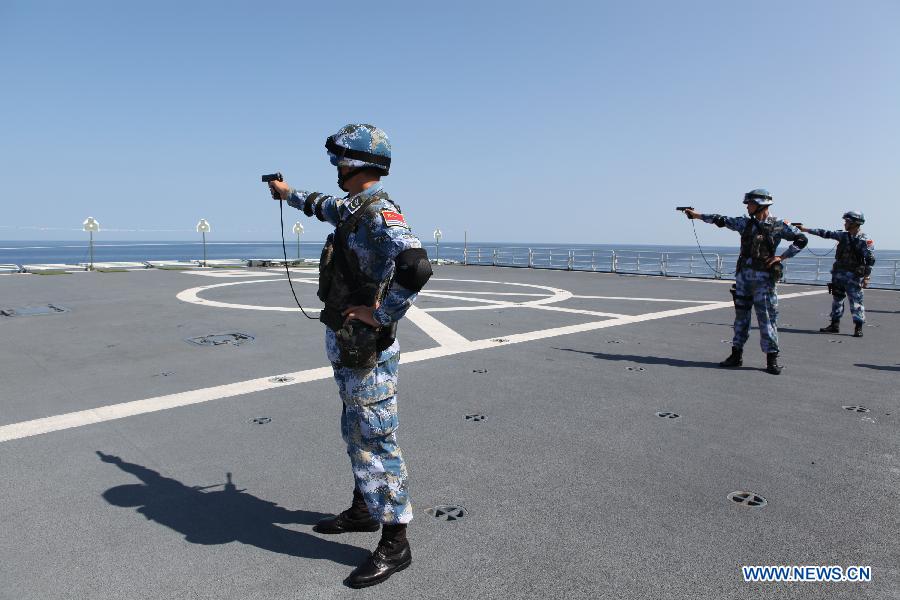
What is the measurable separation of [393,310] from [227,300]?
36.1 feet

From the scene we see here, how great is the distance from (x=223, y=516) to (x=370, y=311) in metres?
1.52

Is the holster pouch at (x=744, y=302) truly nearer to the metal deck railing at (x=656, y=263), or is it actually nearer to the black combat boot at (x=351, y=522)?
the metal deck railing at (x=656, y=263)

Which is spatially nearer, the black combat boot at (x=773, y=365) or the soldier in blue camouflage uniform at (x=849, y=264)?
the black combat boot at (x=773, y=365)

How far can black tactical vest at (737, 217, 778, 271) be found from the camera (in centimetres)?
649

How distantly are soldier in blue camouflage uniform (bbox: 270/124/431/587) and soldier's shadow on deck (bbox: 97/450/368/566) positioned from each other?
34 centimetres

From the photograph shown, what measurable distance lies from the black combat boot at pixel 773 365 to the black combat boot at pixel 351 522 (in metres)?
5.33

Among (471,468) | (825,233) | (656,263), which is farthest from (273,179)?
(656,263)

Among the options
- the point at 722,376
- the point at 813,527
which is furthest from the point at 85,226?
the point at 813,527

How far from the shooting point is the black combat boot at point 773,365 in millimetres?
6246

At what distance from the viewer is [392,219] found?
2525 millimetres

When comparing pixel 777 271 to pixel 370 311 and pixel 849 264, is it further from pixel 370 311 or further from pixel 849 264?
pixel 370 311

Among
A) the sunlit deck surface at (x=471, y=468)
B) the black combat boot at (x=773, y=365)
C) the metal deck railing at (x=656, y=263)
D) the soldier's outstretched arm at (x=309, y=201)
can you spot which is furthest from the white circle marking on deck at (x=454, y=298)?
the soldier's outstretched arm at (x=309, y=201)

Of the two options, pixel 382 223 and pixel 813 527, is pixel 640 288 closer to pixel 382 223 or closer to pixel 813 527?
pixel 813 527

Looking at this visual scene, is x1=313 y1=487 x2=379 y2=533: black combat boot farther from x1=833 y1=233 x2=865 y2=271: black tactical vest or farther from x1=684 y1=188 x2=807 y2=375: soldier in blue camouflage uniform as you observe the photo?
x1=833 y1=233 x2=865 y2=271: black tactical vest
